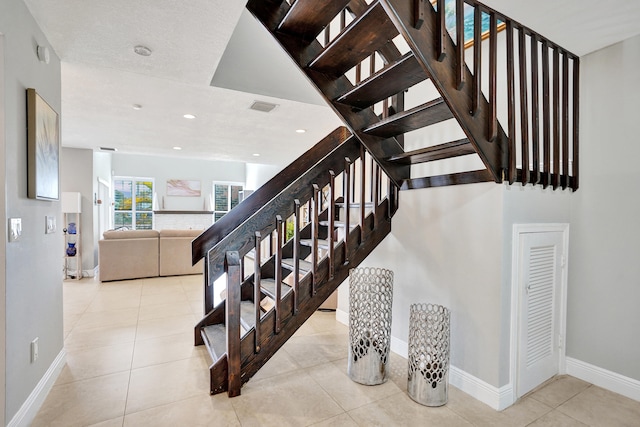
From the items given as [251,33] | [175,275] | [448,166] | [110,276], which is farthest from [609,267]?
[110,276]

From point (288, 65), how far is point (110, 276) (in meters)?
4.70

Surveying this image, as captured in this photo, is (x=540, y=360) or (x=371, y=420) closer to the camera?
(x=371, y=420)

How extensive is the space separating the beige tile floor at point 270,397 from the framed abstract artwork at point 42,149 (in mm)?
1345

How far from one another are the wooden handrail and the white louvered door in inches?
76.4

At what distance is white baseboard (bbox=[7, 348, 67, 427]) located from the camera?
1.71m

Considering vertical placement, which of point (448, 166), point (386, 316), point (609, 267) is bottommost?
point (386, 316)

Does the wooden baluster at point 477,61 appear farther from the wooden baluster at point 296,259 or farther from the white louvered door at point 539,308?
the wooden baluster at point 296,259

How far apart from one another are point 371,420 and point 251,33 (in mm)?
3711

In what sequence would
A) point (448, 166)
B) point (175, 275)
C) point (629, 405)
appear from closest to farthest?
point (629, 405) < point (448, 166) < point (175, 275)

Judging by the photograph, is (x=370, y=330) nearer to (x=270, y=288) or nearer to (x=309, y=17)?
(x=270, y=288)

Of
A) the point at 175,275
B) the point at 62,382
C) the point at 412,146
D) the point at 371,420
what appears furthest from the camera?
the point at 175,275

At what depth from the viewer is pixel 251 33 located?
3461 millimetres

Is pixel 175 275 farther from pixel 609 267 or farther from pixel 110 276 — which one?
pixel 609 267

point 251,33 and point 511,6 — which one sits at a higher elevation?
point 251,33
